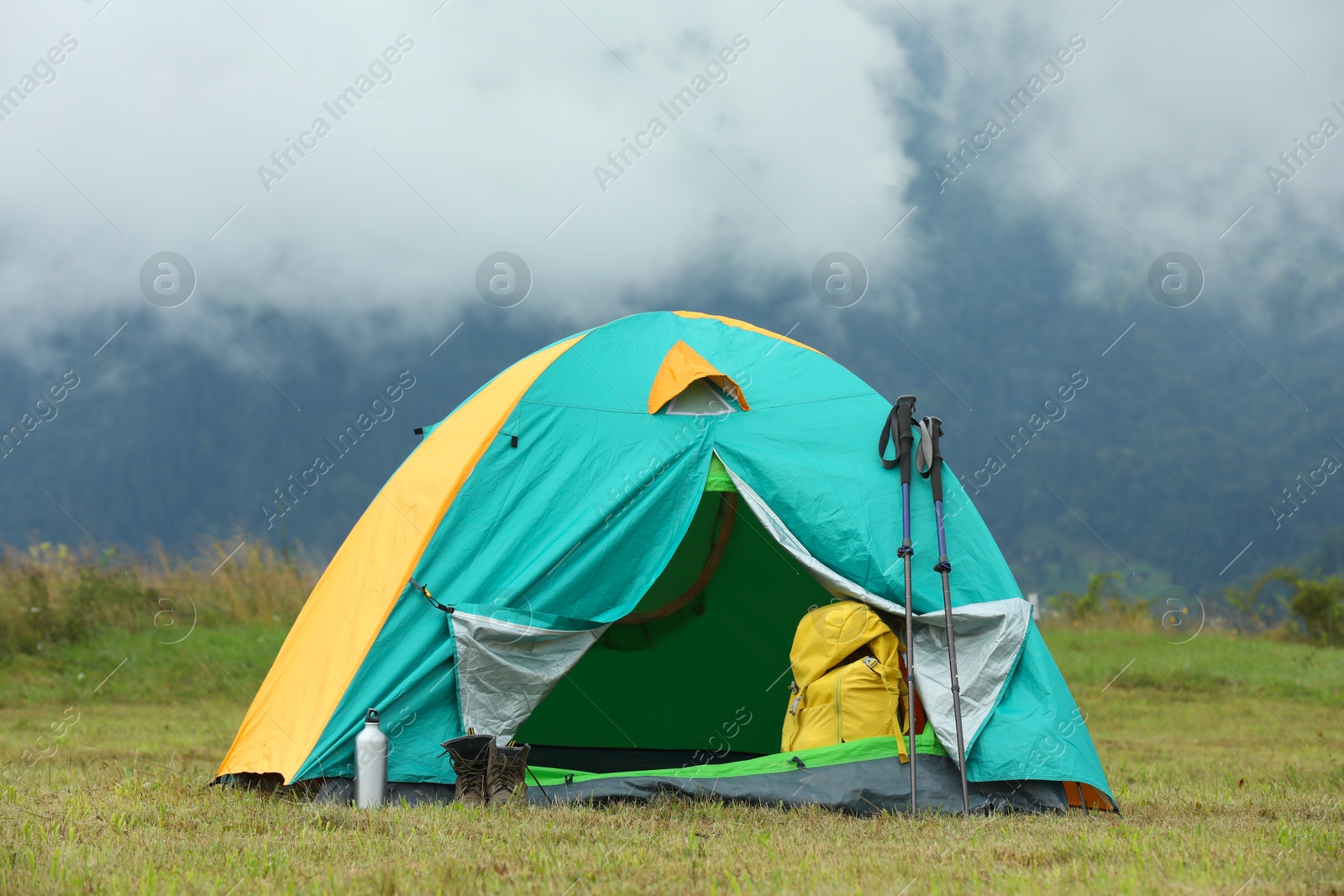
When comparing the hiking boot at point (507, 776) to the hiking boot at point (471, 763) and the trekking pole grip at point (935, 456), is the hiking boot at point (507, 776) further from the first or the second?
the trekking pole grip at point (935, 456)

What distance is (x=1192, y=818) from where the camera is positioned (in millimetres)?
→ 4691

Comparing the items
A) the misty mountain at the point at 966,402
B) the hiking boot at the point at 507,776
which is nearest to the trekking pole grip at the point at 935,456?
the hiking boot at the point at 507,776

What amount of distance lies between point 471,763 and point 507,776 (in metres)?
0.16

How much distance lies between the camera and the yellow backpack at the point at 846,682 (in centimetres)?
496

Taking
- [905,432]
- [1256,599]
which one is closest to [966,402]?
[1256,599]

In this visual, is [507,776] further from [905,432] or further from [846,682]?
[905,432]

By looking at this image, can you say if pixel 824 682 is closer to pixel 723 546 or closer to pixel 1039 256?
pixel 723 546

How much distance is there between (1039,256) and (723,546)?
6199 inches

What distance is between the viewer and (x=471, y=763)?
475cm

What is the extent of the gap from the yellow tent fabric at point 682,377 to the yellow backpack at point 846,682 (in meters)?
1.19

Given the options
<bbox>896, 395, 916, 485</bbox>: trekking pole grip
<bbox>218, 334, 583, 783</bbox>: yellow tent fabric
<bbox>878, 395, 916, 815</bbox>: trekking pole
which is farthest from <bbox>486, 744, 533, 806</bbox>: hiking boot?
<bbox>896, 395, 916, 485</bbox>: trekking pole grip

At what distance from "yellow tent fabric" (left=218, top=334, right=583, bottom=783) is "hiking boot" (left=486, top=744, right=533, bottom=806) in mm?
766

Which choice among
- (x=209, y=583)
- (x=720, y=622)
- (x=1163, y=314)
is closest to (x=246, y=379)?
(x=209, y=583)

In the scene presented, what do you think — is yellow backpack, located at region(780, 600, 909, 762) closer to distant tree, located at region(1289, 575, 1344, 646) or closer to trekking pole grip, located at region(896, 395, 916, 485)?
trekking pole grip, located at region(896, 395, 916, 485)
